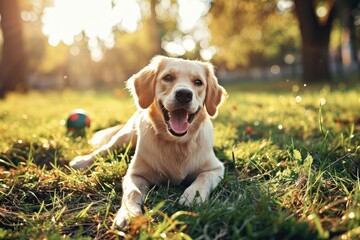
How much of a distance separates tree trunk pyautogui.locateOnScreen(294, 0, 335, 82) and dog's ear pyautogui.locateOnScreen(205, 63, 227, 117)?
12890 mm

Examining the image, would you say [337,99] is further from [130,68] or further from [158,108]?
[130,68]

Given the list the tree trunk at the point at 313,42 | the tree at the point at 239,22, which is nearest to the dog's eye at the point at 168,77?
the tree trunk at the point at 313,42

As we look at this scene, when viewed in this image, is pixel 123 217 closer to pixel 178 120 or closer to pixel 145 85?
pixel 178 120

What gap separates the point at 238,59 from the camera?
835 inches

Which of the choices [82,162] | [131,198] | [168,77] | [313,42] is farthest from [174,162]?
[313,42]

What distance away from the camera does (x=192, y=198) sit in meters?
2.53

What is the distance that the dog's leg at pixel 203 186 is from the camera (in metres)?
2.49

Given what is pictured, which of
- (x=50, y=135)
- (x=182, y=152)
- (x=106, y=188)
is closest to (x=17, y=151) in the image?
(x=50, y=135)

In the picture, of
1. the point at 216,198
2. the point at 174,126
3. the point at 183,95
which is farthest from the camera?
the point at 174,126

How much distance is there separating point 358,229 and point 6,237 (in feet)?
6.35

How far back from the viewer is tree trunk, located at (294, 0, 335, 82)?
15.0m

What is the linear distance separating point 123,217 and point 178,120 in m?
1.18

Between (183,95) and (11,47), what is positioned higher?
(183,95)

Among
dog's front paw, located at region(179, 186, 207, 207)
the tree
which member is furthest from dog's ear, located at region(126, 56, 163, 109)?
the tree
